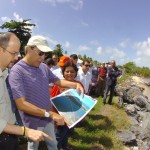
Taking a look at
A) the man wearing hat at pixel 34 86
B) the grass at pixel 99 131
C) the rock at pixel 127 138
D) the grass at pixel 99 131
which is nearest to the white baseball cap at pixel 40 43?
the man wearing hat at pixel 34 86

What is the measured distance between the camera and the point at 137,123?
1030cm

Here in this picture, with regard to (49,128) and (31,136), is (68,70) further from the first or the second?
(31,136)

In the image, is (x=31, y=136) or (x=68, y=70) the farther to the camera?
(x=68, y=70)

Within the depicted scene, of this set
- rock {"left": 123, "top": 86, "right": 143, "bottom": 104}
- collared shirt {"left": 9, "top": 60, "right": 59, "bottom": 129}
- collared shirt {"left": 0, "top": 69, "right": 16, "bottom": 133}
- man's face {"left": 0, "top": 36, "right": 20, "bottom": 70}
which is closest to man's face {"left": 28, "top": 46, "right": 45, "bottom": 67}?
collared shirt {"left": 9, "top": 60, "right": 59, "bottom": 129}

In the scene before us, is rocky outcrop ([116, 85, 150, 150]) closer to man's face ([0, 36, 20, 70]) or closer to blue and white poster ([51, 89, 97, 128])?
blue and white poster ([51, 89, 97, 128])

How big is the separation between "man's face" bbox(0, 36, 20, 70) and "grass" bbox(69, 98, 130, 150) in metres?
3.99

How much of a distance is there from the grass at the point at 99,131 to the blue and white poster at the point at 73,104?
7.70 feet

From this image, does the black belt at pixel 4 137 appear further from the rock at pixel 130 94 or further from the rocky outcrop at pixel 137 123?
the rock at pixel 130 94

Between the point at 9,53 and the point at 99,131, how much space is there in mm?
5769

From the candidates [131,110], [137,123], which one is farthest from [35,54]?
[131,110]

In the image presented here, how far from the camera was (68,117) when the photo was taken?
13.1 ft

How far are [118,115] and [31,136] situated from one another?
330 inches

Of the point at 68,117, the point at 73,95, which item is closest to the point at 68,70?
the point at 73,95

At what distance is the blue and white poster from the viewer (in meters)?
4.04
